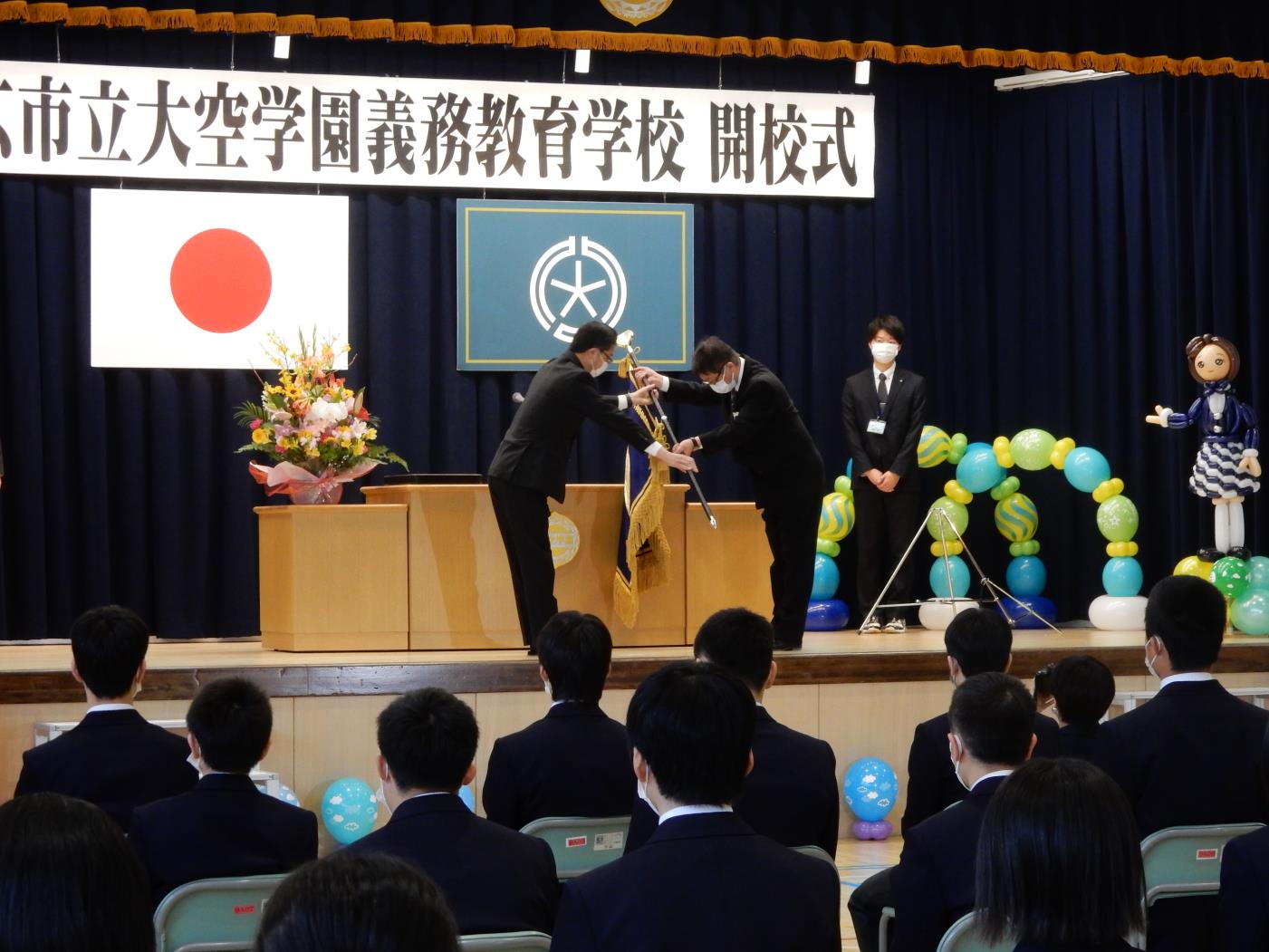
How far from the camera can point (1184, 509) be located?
27.6 ft

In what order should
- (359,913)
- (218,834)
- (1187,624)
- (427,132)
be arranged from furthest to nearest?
1. (427,132)
2. (1187,624)
3. (218,834)
4. (359,913)

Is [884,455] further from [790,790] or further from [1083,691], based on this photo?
[790,790]

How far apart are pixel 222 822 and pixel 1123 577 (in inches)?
235

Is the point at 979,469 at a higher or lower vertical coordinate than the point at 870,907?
higher

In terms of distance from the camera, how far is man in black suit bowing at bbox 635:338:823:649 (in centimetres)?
633

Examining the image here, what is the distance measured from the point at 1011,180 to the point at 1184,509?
2108mm

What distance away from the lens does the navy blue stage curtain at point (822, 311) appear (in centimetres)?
766

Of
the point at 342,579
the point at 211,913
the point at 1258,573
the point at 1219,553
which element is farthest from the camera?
the point at 1219,553

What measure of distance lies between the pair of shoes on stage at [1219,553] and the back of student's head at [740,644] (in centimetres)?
478

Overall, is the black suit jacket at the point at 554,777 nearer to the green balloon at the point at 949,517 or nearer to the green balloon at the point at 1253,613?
the green balloon at the point at 1253,613

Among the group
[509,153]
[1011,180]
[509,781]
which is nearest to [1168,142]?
[1011,180]

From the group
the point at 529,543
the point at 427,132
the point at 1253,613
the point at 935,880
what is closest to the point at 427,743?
the point at 935,880

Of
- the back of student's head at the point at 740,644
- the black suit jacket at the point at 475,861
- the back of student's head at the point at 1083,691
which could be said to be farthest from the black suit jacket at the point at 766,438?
the black suit jacket at the point at 475,861

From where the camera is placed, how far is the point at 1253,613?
7035 millimetres
